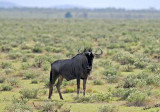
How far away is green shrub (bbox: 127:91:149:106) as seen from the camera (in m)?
10.7

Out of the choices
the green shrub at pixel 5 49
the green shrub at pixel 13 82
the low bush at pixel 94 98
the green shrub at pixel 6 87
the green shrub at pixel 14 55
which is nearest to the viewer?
the low bush at pixel 94 98

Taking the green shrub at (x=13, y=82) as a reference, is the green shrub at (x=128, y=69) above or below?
below

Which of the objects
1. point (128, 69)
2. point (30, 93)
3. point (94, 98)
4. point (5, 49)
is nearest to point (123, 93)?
point (94, 98)

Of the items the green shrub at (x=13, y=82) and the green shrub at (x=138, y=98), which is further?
the green shrub at (x=13, y=82)

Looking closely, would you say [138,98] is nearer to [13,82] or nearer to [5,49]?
[13,82]

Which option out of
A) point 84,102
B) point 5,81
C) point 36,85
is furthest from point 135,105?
point 5,81

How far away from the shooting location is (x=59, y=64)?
39.0ft

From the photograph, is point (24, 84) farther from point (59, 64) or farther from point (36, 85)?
point (59, 64)

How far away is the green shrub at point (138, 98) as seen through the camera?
10.7 m

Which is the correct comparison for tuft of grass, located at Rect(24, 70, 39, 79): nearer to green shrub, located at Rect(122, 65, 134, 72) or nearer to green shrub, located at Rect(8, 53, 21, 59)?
green shrub, located at Rect(122, 65, 134, 72)

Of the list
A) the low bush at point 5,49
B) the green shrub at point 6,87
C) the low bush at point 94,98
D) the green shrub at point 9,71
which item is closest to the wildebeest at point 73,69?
the low bush at point 94,98

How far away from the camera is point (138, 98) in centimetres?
1066

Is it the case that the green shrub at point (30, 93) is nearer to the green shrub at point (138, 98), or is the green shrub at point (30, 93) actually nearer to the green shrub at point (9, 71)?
the green shrub at point (138, 98)

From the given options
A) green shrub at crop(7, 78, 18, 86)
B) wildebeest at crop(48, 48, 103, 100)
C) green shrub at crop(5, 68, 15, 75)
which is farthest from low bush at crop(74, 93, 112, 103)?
green shrub at crop(5, 68, 15, 75)
